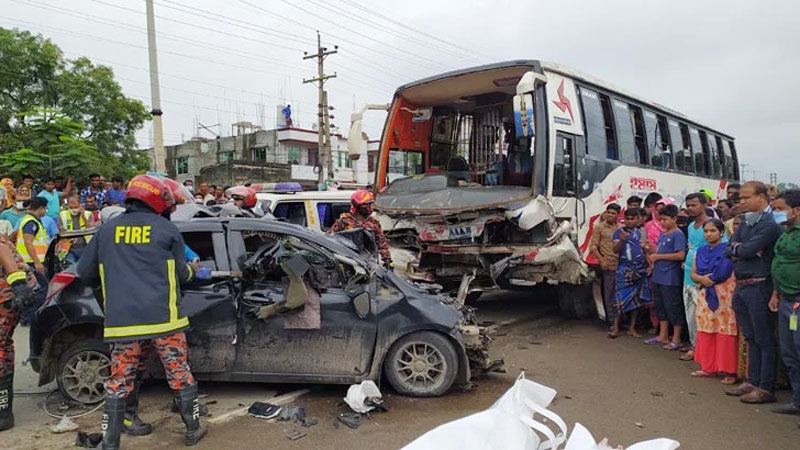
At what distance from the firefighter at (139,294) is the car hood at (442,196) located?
3.67 meters

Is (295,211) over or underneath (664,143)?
underneath

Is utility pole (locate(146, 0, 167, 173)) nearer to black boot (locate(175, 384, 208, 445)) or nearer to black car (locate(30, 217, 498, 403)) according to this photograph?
black car (locate(30, 217, 498, 403))

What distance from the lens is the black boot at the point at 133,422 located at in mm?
3912

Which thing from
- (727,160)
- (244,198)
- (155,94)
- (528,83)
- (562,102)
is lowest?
(244,198)

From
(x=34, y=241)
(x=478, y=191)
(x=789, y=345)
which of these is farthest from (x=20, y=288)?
(x=789, y=345)

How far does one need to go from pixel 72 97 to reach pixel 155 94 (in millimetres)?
11115

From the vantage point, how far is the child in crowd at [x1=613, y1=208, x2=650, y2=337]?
6566mm

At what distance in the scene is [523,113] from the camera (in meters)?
6.31

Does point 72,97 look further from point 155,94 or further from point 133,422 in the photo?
point 133,422

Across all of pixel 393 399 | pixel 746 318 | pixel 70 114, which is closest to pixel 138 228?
pixel 393 399

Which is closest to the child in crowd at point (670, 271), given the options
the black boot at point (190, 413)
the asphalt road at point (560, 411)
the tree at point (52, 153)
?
the asphalt road at point (560, 411)

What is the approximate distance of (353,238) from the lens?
5664 mm

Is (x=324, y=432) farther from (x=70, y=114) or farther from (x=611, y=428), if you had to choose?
(x=70, y=114)

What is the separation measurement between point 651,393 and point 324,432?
9.17ft
